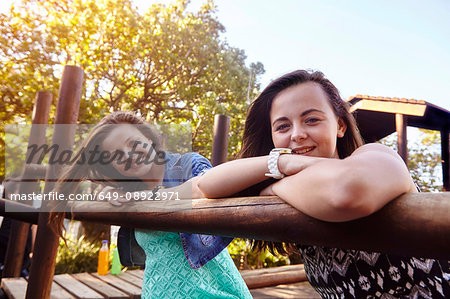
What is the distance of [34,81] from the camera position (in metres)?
7.64

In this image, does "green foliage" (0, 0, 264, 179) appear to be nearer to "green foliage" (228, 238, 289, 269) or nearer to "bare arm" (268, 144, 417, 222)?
"green foliage" (228, 238, 289, 269)

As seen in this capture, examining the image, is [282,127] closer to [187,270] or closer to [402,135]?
[187,270]

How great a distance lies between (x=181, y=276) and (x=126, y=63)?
8162 mm

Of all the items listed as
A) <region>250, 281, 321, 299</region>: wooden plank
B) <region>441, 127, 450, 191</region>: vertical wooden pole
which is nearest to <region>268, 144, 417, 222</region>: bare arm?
<region>250, 281, 321, 299</region>: wooden plank

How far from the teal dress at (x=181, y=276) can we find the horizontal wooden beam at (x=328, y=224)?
378 mm

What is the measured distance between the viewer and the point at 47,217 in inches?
96.5

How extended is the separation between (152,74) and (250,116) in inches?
335

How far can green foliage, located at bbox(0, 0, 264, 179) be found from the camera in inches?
316

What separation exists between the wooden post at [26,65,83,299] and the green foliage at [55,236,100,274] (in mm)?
4534

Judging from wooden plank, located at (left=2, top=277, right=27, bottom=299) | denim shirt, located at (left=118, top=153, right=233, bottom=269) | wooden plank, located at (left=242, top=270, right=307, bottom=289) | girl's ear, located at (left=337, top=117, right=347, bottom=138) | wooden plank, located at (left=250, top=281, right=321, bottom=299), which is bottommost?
wooden plank, located at (left=250, top=281, right=321, bottom=299)

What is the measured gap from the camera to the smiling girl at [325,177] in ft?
1.99

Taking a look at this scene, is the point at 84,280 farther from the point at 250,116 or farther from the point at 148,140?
the point at 250,116

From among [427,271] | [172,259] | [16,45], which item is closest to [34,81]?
[16,45]

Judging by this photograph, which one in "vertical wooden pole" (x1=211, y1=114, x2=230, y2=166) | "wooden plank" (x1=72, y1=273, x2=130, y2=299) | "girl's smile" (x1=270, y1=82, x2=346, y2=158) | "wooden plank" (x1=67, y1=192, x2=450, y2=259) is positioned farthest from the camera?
"vertical wooden pole" (x1=211, y1=114, x2=230, y2=166)
